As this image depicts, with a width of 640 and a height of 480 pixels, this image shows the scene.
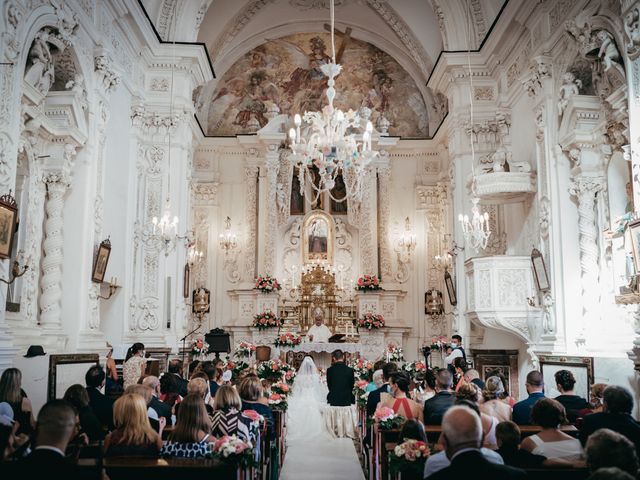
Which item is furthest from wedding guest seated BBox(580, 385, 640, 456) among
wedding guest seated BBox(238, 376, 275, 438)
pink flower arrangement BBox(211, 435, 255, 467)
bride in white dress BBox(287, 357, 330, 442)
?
bride in white dress BBox(287, 357, 330, 442)

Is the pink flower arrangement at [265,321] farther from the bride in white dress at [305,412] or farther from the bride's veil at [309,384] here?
the bride in white dress at [305,412]

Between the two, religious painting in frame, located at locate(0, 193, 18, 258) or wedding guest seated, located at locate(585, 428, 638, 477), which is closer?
wedding guest seated, located at locate(585, 428, 638, 477)

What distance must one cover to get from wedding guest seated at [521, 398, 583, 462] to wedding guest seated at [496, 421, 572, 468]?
13cm

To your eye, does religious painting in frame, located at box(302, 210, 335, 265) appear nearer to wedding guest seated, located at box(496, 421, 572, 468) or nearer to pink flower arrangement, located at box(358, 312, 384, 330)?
pink flower arrangement, located at box(358, 312, 384, 330)

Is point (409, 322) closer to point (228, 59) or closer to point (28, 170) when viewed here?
point (228, 59)

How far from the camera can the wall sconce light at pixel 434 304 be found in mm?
19562

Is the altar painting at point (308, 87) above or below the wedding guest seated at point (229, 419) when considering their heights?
above

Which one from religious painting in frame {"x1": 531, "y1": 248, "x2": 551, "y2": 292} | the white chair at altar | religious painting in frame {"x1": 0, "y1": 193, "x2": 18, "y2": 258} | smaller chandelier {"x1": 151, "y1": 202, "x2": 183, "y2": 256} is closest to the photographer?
religious painting in frame {"x1": 0, "y1": 193, "x2": 18, "y2": 258}

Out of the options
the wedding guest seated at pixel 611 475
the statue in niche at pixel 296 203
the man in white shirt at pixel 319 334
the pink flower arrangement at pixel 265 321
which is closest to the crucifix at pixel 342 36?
the statue in niche at pixel 296 203

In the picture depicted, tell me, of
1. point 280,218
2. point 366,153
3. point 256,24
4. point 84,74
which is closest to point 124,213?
point 84,74

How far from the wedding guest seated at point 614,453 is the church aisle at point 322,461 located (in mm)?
5093

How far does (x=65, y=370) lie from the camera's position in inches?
373

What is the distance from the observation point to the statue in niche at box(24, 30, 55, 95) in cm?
917

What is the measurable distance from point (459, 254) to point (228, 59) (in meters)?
10.1
